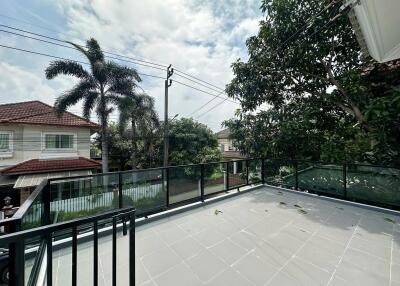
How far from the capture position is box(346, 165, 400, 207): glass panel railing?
383cm

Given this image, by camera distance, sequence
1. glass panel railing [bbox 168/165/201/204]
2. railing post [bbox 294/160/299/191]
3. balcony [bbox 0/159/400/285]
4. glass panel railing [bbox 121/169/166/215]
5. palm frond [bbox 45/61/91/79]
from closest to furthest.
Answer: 1. balcony [bbox 0/159/400/285]
2. glass panel railing [bbox 121/169/166/215]
3. glass panel railing [bbox 168/165/201/204]
4. railing post [bbox 294/160/299/191]
5. palm frond [bbox 45/61/91/79]

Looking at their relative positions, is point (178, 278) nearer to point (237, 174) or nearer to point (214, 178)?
point (214, 178)

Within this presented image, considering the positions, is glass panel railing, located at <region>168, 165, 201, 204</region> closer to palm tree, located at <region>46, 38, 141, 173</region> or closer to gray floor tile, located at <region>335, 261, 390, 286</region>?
gray floor tile, located at <region>335, 261, 390, 286</region>

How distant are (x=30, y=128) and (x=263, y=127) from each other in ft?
36.3

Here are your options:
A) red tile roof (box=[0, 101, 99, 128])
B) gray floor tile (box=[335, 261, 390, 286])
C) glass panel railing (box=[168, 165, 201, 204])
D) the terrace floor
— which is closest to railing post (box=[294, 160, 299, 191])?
the terrace floor

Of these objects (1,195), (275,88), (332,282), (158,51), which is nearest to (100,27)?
(158,51)

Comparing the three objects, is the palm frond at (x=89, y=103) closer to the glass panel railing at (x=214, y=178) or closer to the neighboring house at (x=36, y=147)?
the neighboring house at (x=36, y=147)

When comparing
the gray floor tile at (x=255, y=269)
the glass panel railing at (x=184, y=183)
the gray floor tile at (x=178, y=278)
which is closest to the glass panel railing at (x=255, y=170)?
the glass panel railing at (x=184, y=183)

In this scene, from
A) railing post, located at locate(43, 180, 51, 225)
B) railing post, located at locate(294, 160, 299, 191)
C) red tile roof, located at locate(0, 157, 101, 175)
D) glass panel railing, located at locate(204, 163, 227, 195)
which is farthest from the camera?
red tile roof, located at locate(0, 157, 101, 175)

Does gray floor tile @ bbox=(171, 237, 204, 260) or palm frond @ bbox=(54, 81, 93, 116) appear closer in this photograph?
gray floor tile @ bbox=(171, 237, 204, 260)

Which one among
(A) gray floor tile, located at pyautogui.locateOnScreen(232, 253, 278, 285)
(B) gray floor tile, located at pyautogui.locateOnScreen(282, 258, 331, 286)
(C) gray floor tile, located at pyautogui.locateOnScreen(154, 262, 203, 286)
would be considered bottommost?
(B) gray floor tile, located at pyautogui.locateOnScreen(282, 258, 331, 286)

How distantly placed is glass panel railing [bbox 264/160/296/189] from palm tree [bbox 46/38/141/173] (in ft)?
26.2

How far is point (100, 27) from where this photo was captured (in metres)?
6.45

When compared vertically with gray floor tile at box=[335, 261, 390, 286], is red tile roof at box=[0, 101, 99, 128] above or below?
above
